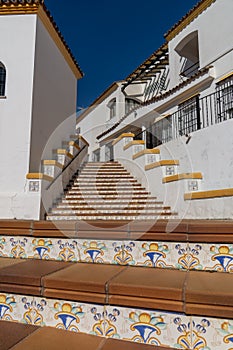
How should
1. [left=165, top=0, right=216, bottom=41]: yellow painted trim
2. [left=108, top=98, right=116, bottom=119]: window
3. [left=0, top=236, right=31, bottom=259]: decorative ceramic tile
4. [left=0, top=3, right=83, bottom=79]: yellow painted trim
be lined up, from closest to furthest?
[left=0, top=236, right=31, bottom=259]: decorative ceramic tile
[left=0, top=3, right=83, bottom=79]: yellow painted trim
[left=165, top=0, right=216, bottom=41]: yellow painted trim
[left=108, top=98, right=116, bottom=119]: window

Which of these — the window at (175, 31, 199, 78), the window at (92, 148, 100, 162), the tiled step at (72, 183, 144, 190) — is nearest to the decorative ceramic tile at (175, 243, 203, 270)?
the tiled step at (72, 183, 144, 190)

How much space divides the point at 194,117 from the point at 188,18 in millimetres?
4250

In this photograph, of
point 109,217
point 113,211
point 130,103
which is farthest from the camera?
point 130,103

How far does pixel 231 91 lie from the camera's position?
304 inches

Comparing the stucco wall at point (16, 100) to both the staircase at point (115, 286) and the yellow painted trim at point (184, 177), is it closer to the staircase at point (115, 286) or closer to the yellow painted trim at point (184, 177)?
the yellow painted trim at point (184, 177)

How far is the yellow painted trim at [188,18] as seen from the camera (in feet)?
29.7

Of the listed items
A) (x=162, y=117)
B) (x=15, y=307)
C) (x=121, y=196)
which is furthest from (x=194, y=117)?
(x=15, y=307)

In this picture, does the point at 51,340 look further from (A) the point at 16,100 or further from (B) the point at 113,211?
(A) the point at 16,100

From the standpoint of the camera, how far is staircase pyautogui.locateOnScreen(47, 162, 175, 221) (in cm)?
461

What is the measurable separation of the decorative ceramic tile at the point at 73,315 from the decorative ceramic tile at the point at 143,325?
0.22 feet

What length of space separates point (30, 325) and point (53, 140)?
6.04 meters

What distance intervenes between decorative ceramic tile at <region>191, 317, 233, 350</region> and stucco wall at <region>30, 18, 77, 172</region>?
486 centimetres

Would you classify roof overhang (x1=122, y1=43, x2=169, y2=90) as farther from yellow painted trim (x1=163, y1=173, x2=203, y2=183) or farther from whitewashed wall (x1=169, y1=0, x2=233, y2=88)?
yellow painted trim (x1=163, y1=173, x2=203, y2=183)

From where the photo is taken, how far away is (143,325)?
1314mm
